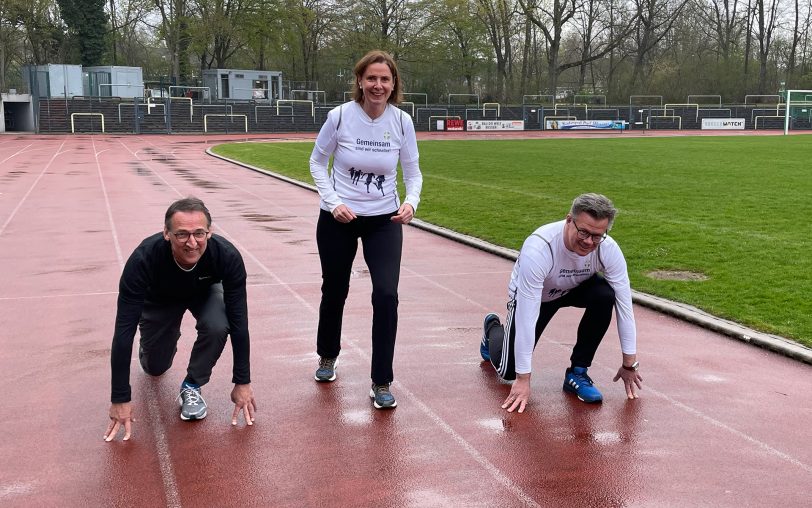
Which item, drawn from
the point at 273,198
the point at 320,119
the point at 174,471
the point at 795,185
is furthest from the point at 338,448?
the point at 320,119

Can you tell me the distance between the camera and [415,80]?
6156cm

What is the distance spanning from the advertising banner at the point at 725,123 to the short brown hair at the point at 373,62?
2338 inches

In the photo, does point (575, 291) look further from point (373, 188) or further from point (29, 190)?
point (29, 190)

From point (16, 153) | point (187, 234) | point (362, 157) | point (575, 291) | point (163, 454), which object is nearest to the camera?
point (187, 234)

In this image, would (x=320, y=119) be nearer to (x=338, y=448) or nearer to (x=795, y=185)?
(x=795, y=185)

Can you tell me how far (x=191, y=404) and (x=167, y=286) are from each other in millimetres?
689

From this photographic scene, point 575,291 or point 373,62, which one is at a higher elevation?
point 373,62

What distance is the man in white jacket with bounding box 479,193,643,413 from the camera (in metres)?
4.48

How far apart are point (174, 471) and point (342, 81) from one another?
192 feet

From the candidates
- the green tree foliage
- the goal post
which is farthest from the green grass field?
the green tree foliage

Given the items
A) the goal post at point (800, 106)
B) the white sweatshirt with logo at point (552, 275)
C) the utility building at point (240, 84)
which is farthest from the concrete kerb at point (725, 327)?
the goal post at point (800, 106)

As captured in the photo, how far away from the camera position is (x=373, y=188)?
Answer: 477 cm

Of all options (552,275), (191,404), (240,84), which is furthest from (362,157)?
(240,84)

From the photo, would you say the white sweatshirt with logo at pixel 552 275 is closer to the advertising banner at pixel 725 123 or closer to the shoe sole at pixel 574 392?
the shoe sole at pixel 574 392
